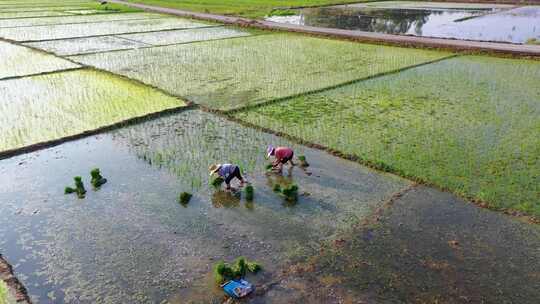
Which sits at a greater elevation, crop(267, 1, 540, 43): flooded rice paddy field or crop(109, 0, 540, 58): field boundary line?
crop(267, 1, 540, 43): flooded rice paddy field

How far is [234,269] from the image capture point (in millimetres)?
4973

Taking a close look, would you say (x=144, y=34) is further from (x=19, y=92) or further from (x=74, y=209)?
(x=74, y=209)

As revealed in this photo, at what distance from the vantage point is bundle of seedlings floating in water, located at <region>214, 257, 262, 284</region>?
4859mm

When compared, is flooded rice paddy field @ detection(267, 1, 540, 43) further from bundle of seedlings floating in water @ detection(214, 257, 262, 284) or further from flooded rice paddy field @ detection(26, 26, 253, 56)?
bundle of seedlings floating in water @ detection(214, 257, 262, 284)

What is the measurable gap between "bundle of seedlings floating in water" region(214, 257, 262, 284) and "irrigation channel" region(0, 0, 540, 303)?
0.13 metres

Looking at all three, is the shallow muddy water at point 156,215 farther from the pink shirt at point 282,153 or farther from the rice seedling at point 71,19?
the rice seedling at point 71,19

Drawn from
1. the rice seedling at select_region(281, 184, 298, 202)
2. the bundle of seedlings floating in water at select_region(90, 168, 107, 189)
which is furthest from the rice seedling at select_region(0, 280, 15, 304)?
the rice seedling at select_region(281, 184, 298, 202)

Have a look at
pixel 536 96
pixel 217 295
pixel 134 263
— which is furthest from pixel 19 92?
pixel 536 96

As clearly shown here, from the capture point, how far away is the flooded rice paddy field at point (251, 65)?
1174 cm

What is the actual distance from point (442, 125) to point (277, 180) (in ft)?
13.9

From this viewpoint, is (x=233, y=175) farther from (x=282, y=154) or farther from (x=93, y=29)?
(x=93, y=29)

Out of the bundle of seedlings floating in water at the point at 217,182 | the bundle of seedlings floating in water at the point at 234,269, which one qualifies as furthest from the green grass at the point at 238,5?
the bundle of seedlings floating in water at the point at 234,269

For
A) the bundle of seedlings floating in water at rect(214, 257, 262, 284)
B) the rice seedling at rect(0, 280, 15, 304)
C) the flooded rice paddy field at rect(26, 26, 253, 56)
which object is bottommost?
the rice seedling at rect(0, 280, 15, 304)

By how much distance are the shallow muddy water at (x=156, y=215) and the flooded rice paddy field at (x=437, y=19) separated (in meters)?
15.1
